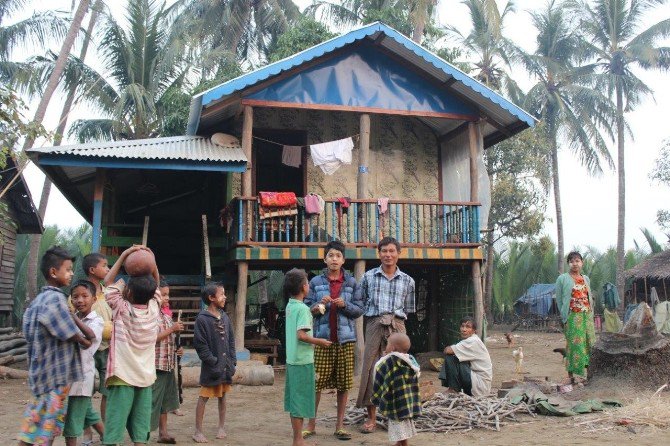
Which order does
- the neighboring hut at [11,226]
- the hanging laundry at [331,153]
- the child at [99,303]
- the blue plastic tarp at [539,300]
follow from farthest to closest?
the blue plastic tarp at [539,300] < the neighboring hut at [11,226] < the hanging laundry at [331,153] < the child at [99,303]

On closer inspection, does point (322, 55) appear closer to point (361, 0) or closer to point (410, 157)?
point (410, 157)

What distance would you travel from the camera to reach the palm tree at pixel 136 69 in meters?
20.5

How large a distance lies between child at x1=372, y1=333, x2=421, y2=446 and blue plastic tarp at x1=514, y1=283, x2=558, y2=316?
20.8 meters

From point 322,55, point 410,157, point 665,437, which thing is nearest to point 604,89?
point 410,157

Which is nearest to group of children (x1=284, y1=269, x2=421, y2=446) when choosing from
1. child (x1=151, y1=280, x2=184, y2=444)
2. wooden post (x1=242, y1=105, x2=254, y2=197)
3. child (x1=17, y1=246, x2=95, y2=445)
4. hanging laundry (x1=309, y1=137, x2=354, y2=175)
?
child (x1=151, y1=280, x2=184, y2=444)

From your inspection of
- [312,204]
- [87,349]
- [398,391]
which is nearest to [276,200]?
[312,204]

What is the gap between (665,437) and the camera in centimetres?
547

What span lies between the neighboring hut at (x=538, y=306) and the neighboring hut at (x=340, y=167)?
1253 centimetres

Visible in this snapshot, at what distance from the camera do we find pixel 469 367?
7.11 metres

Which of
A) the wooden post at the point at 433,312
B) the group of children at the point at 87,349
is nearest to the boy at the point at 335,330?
the group of children at the point at 87,349

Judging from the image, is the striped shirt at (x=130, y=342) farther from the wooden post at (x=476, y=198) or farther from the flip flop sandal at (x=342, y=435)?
the wooden post at (x=476, y=198)

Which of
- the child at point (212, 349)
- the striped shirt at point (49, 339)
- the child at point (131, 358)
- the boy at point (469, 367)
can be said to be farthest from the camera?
the boy at point (469, 367)

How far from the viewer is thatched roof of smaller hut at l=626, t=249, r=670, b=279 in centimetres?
2127

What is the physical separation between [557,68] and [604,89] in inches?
80.0
